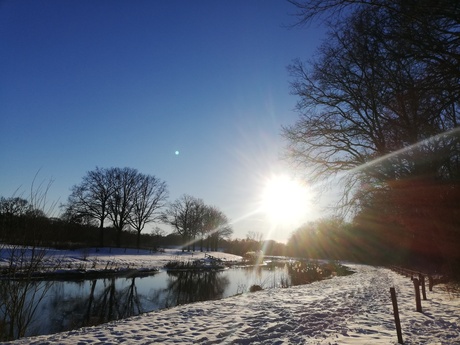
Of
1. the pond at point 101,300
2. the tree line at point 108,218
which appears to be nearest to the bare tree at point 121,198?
the tree line at point 108,218

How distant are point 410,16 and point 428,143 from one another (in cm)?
695

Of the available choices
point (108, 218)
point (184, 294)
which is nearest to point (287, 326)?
point (184, 294)

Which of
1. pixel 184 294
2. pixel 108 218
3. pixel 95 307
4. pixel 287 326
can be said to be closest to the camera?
pixel 287 326

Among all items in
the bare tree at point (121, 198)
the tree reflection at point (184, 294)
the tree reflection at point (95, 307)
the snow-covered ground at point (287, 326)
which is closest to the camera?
the snow-covered ground at point (287, 326)

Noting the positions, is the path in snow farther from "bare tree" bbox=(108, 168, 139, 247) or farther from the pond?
"bare tree" bbox=(108, 168, 139, 247)

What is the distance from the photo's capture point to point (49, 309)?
42.3ft

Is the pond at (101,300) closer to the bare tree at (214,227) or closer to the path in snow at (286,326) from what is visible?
the path in snow at (286,326)

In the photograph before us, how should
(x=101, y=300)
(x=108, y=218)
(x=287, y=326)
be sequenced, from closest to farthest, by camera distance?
1. (x=287, y=326)
2. (x=101, y=300)
3. (x=108, y=218)

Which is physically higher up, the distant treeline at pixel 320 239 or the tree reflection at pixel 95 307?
the distant treeline at pixel 320 239

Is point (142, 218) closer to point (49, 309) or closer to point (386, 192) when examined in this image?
point (49, 309)

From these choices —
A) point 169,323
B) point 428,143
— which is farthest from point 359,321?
point 428,143

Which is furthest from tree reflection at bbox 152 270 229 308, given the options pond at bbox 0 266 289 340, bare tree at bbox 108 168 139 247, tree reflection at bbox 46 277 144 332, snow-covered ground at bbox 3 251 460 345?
bare tree at bbox 108 168 139 247

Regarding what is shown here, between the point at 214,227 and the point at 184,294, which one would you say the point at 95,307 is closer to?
the point at 184,294

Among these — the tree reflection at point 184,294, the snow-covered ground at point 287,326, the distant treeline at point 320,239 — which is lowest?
the tree reflection at point 184,294
